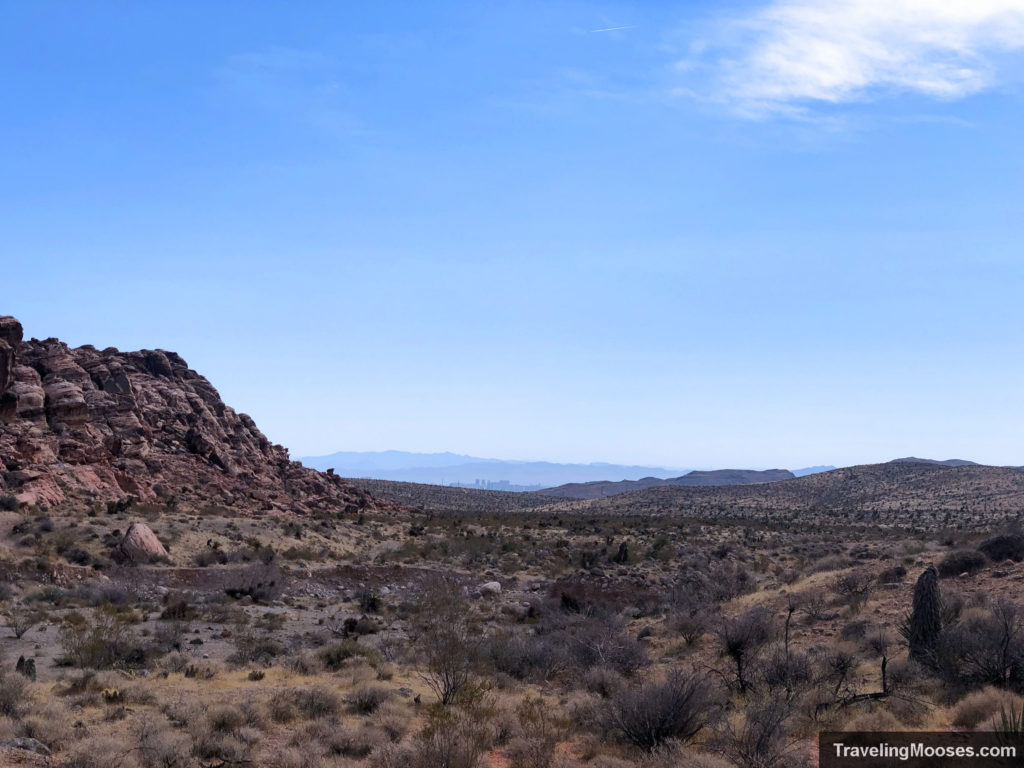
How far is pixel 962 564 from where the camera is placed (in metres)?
21.5

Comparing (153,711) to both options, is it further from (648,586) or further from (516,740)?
(648,586)

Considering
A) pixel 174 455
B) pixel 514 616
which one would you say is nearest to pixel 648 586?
pixel 514 616

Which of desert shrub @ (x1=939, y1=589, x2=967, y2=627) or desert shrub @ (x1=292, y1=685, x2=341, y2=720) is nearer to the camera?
desert shrub @ (x1=292, y1=685, x2=341, y2=720)

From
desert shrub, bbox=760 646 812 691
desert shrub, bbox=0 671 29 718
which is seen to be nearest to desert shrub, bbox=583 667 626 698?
desert shrub, bbox=760 646 812 691

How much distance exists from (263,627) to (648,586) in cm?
1665

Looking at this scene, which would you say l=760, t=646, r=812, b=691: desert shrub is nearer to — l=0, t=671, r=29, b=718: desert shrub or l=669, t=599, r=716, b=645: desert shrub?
l=669, t=599, r=716, b=645: desert shrub

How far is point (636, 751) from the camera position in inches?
406

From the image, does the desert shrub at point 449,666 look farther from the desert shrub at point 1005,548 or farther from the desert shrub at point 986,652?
the desert shrub at point 1005,548

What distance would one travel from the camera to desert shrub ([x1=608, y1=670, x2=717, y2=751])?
34.6ft

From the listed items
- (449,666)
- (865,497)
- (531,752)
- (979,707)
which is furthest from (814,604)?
(865,497)

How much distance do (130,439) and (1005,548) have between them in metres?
51.3

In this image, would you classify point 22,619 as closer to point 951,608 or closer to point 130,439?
point 951,608

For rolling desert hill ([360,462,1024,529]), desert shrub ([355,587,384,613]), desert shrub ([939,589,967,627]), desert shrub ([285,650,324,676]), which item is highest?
desert shrub ([939,589,967,627])

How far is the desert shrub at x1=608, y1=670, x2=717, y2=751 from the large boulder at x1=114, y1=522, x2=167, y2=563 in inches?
985
